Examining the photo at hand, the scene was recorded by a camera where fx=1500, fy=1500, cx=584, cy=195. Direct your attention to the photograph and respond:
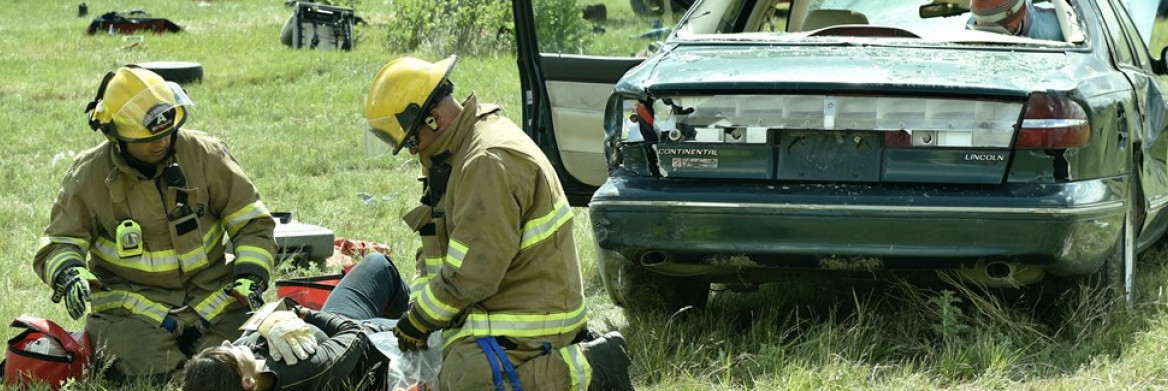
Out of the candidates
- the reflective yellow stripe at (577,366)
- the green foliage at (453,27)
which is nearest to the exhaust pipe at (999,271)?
the reflective yellow stripe at (577,366)

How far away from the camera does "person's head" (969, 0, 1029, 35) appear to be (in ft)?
19.5

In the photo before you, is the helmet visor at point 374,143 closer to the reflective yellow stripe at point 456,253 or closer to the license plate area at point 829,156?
the reflective yellow stripe at point 456,253

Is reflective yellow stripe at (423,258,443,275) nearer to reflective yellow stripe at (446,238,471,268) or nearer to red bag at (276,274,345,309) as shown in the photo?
reflective yellow stripe at (446,238,471,268)

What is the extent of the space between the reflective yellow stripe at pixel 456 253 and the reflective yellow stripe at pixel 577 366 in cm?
47

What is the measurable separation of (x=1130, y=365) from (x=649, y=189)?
166 cm

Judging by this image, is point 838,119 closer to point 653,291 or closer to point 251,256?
point 653,291

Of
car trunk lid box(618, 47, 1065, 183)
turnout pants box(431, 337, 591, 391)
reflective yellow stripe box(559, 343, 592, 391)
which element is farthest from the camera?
car trunk lid box(618, 47, 1065, 183)

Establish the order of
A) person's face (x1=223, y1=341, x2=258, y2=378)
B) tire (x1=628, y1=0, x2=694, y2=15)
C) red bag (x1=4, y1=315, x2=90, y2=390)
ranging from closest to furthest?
person's face (x1=223, y1=341, x2=258, y2=378), red bag (x1=4, y1=315, x2=90, y2=390), tire (x1=628, y1=0, x2=694, y2=15)

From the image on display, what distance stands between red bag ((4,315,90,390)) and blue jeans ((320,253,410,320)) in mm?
879

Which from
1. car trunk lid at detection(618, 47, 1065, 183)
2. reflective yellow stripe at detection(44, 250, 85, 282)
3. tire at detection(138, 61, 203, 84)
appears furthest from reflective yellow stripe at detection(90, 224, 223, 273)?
tire at detection(138, 61, 203, 84)

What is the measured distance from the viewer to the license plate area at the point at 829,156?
4.91m

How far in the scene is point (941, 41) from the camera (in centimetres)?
554

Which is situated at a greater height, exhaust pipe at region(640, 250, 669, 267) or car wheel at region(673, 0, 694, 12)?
car wheel at region(673, 0, 694, 12)

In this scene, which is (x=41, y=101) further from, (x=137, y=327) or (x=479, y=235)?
(x=479, y=235)
